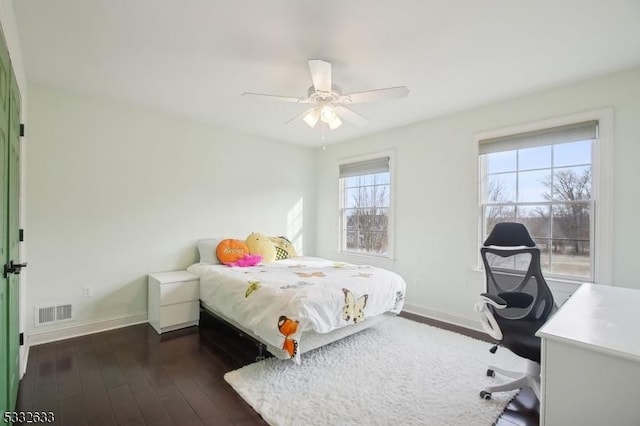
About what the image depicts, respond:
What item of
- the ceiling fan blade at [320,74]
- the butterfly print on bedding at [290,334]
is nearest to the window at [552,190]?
the ceiling fan blade at [320,74]

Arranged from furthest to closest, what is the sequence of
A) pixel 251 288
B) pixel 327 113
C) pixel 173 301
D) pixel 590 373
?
pixel 173 301 → pixel 251 288 → pixel 327 113 → pixel 590 373

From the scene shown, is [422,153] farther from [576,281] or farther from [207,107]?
[207,107]

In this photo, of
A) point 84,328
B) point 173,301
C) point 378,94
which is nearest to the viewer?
point 378,94

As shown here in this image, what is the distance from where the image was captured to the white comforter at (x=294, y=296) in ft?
7.71

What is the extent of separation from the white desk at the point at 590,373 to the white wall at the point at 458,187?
1781mm

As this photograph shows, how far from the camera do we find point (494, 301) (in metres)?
2.09

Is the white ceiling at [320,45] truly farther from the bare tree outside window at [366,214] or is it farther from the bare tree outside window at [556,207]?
the bare tree outside window at [366,214]

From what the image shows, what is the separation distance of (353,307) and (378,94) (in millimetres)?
1834

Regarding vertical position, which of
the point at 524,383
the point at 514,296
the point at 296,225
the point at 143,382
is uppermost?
the point at 296,225

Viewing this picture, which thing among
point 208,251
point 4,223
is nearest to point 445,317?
point 208,251

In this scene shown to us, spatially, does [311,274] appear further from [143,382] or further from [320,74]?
[320,74]

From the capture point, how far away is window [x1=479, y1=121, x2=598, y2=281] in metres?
2.78

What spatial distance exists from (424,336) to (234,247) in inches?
96.4

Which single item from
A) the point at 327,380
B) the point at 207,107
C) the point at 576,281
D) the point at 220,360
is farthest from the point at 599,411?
the point at 207,107
